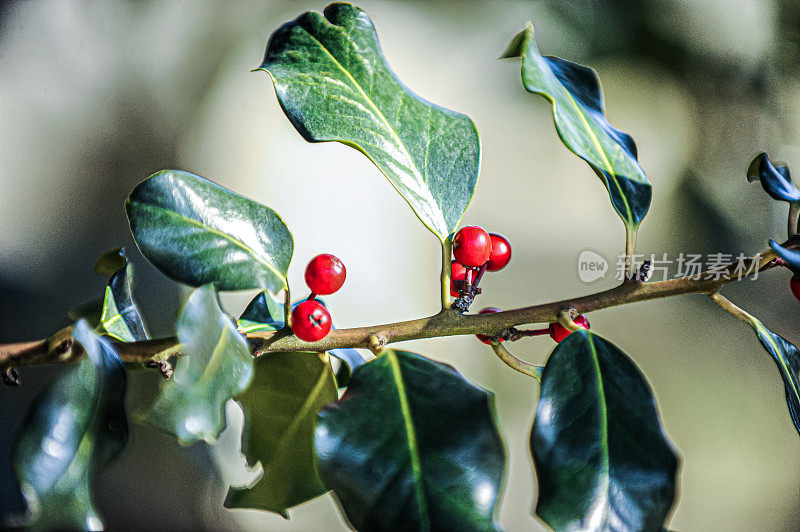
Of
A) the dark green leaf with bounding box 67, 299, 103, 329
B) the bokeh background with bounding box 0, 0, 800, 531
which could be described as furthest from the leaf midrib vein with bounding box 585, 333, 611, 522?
the bokeh background with bounding box 0, 0, 800, 531

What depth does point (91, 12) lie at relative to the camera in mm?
1174

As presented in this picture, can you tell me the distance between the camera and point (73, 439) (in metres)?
0.26

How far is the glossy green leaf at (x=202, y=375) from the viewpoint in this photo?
0.83 ft

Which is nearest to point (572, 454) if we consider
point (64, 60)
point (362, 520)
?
point (362, 520)

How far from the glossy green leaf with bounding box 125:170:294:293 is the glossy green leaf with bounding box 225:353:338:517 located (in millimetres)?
71

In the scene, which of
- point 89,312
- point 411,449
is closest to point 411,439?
point 411,449

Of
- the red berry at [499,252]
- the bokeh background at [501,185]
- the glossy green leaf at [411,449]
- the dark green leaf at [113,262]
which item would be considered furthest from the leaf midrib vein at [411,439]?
the bokeh background at [501,185]

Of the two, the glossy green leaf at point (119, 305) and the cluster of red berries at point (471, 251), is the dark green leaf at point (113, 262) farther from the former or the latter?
the cluster of red berries at point (471, 251)

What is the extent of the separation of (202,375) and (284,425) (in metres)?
0.15

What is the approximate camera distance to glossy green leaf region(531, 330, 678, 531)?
30 centimetres

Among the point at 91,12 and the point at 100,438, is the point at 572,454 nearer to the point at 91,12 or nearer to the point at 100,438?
the point at 100,438

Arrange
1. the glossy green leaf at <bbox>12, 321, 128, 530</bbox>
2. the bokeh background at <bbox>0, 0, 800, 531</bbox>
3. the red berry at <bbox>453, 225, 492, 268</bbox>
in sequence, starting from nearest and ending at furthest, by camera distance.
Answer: the glossy green leaf at <bbox>12, 321, 128, 530</bbox> < the red berry at <bbox>453, 225, 492, 268</bbox> < the bokeh background at <bbox>0, 0, 800, 531</bbox>

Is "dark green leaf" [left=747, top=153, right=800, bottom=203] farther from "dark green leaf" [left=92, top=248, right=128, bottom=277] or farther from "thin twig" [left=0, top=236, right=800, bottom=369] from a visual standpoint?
"dark green leaf" [left=92, top=248, right=128, bottom=277]

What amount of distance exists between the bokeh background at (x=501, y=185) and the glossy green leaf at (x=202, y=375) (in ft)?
3.15
